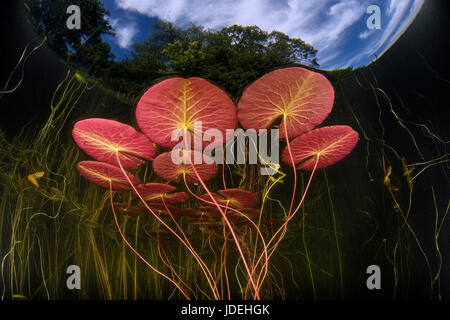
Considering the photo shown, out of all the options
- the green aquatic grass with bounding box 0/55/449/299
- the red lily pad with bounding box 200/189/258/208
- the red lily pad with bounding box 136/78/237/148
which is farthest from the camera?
the green aquatic grass with bounding box 0/55/449/299

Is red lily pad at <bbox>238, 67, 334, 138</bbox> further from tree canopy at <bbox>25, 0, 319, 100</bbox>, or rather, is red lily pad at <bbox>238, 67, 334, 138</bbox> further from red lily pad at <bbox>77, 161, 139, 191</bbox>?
red lily pad at <bbox>77, 161, 139, 191</bbox>

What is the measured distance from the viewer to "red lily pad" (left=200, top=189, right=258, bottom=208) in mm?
475

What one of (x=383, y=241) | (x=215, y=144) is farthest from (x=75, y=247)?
(x=383, y=241)

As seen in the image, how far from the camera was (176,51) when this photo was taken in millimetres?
536

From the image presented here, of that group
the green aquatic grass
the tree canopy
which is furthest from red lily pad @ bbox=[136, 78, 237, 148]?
the green aquatic grass

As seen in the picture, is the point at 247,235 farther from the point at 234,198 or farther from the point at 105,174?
the point at 105,174

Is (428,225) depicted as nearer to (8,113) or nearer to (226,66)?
(226,66)

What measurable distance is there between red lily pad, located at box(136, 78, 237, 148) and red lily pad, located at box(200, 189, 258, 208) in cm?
14

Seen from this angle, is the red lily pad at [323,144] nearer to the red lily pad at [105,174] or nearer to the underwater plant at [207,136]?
the underwater plant at [207,136]

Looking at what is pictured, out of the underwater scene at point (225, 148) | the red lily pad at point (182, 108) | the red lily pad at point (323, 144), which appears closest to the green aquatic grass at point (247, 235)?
the underwater scene at point (225, 148)

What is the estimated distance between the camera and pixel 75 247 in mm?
673

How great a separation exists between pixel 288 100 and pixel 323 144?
154 mm
